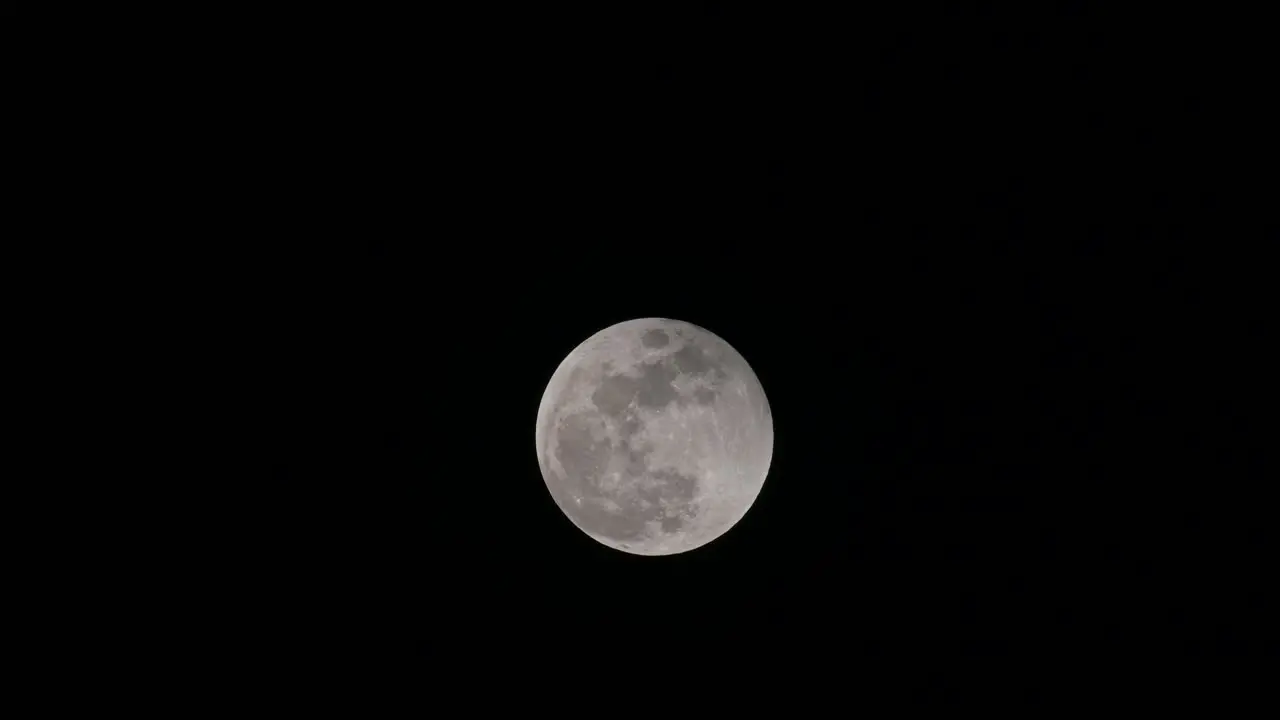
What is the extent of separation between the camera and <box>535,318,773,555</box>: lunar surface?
555cm

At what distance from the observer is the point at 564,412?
5.81m

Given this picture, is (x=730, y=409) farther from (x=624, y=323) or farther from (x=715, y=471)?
(x=624, y=323)

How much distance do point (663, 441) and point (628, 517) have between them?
609mm

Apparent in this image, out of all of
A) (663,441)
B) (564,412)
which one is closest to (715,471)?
(663,441)

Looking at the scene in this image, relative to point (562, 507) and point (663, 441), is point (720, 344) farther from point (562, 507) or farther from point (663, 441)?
point (562, 507)

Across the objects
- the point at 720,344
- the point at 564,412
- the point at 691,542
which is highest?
the point at 720,344

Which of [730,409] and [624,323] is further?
[624,323]

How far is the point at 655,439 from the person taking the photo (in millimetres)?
5516

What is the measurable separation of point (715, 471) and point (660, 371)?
2.51 ft

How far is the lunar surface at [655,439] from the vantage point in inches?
218

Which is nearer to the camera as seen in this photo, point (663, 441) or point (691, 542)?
point (663, 441)

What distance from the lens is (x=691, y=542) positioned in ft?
19.4

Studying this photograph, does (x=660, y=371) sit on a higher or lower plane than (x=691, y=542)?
higher

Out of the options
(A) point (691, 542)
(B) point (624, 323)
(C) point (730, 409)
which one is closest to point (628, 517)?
(A) point (691, 542)
